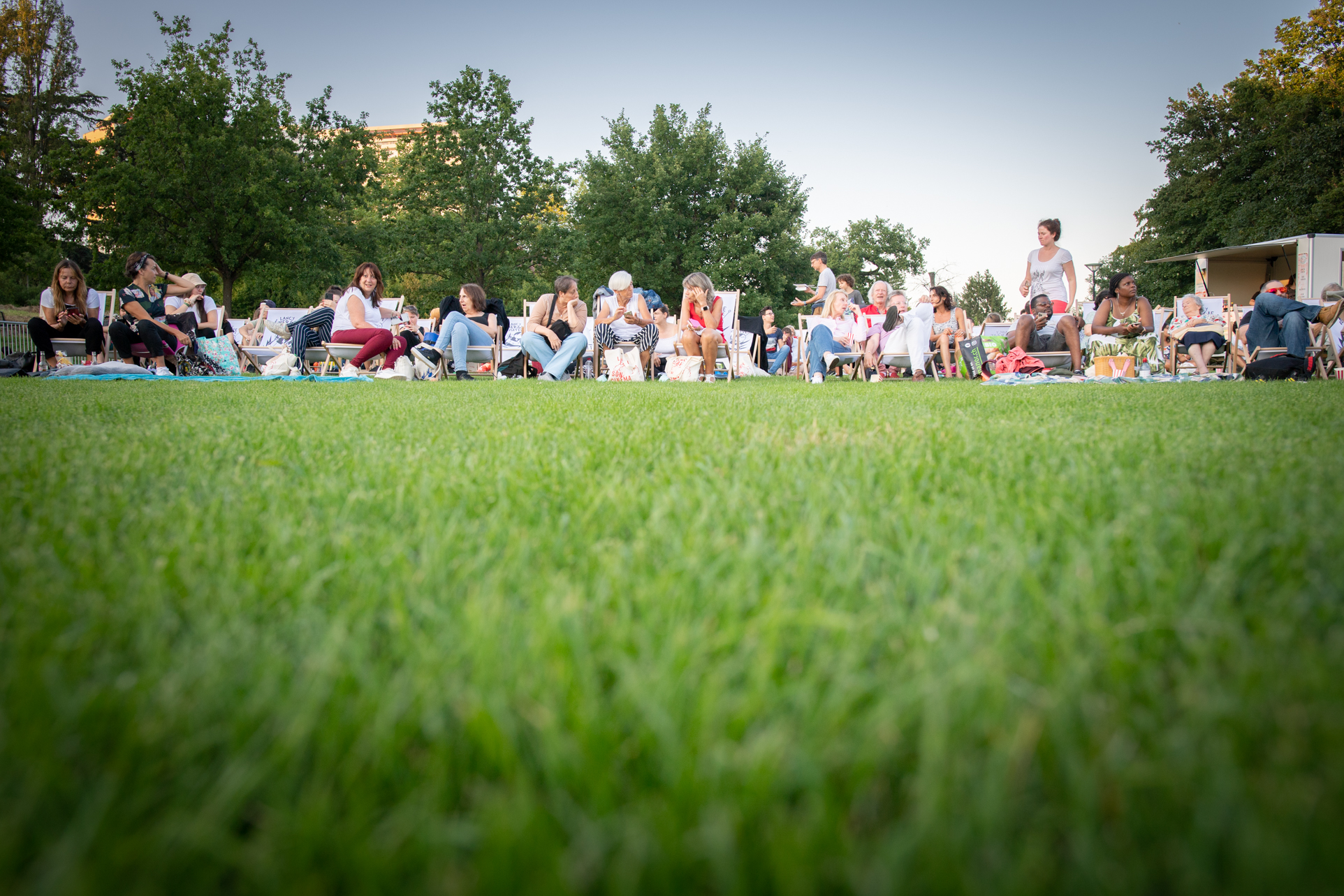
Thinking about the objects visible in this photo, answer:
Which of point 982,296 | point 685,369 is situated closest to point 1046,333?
point 685,369

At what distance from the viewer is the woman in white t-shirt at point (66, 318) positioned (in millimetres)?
11438

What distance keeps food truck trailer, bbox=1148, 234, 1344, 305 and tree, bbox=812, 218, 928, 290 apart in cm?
3088

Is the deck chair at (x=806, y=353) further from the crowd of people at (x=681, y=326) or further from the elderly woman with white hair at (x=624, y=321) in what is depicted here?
the elderly woman with white hair at (x=624, y=321)

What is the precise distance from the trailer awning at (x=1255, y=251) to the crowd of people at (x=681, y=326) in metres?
11.9

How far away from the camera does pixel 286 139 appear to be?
30578 mm

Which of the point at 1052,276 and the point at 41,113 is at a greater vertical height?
the point at 41,113

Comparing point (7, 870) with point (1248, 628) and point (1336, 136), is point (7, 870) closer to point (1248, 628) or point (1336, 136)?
point (1248, 628)

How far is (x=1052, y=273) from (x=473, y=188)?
31740 mm

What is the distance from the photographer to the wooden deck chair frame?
13.9m

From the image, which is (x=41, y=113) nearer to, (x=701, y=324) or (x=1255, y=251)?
(x=701, y=324)

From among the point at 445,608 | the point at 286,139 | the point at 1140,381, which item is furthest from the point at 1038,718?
the point at 286,139

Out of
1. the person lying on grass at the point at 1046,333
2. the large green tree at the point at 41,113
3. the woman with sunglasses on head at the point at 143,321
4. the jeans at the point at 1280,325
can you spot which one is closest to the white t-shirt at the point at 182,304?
the woman with sunglasses on head at the point at 143,321

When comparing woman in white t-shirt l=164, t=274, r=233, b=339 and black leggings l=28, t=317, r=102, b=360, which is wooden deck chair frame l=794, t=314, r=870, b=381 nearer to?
woman in white t-shirt l=164, t=274, r=233, b=339

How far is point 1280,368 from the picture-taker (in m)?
10.1
